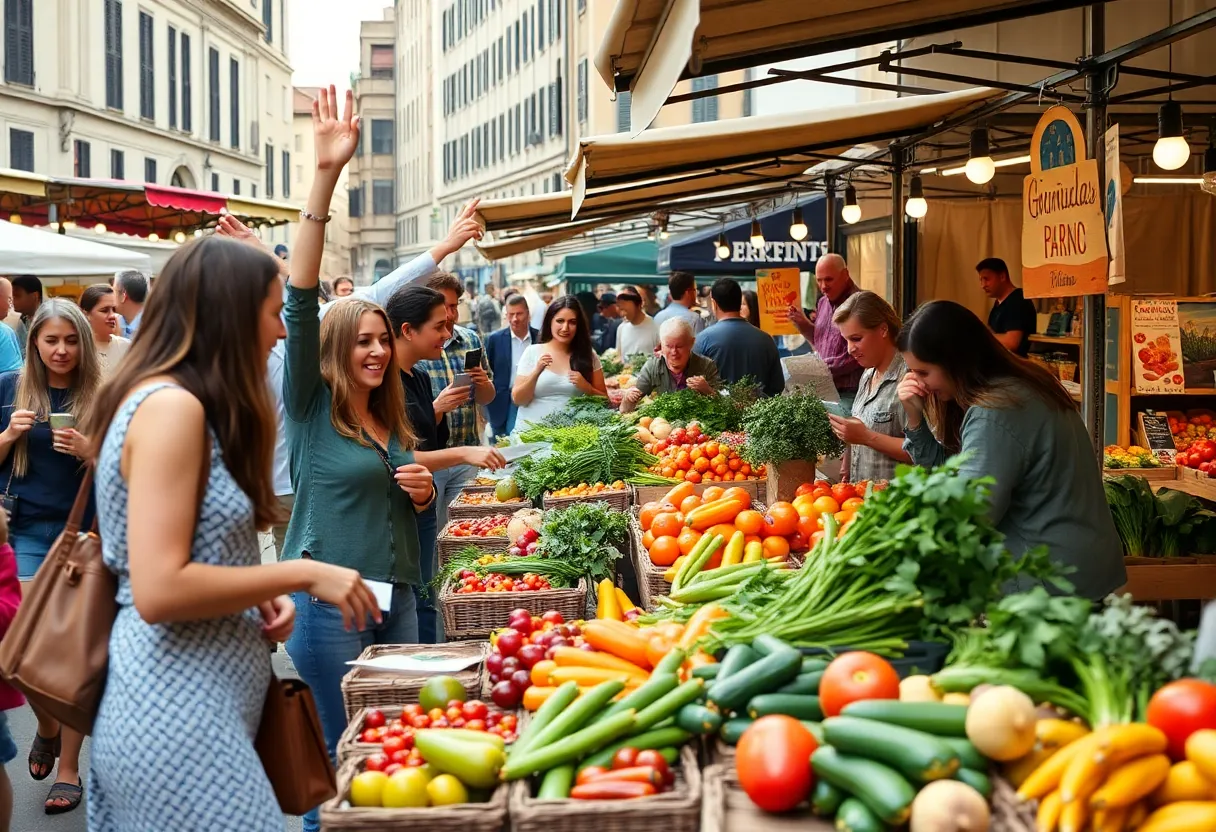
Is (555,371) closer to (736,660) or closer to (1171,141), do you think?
(1171,141)

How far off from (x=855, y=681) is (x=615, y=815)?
628mm

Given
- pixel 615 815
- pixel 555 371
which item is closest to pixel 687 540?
pixel 615 815

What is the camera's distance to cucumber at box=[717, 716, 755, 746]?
299 cm

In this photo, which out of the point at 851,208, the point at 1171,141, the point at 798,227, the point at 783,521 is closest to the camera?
the point at 783,521

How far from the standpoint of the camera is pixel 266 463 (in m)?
2.76

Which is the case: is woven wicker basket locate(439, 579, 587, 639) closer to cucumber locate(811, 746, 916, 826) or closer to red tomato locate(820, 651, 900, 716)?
red tomato locate(820, 651, 900, 716)

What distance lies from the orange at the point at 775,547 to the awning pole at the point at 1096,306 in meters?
1.83

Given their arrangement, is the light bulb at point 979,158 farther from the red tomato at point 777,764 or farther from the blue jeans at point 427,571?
the red tomato at point 777,764

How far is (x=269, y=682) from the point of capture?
2.90 meters

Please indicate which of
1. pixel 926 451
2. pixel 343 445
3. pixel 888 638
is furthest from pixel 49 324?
pixel 888 638

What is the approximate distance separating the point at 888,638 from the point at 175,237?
2404 centimetres

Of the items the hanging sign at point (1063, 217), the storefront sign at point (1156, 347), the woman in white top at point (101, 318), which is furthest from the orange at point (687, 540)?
the woman in white top at point (101, 318)

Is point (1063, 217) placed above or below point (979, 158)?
below

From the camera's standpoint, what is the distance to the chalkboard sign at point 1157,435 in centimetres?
841
